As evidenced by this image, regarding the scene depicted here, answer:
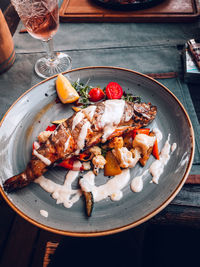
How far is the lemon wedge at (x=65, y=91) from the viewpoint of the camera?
1.78 m

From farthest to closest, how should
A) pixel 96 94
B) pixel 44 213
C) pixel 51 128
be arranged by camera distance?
pixel 96 94 < pixel 51 128 < pixel 44 213

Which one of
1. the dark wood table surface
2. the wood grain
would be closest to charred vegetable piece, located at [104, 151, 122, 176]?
the dark wood table surface

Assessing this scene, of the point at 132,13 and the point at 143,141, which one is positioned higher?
the point at 132,13

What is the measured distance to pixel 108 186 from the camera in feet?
4.75

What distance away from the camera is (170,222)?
136 cm

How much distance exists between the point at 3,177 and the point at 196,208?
4.23ft

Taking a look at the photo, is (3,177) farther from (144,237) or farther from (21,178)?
(144,237)

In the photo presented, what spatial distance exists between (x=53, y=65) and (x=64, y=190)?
1365mm

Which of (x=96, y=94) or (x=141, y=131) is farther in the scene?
(x=96, y=94)

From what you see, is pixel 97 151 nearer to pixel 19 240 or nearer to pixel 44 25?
pixel 19 240

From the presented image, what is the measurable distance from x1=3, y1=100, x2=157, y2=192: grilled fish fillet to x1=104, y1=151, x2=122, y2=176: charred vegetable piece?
0.17 meters

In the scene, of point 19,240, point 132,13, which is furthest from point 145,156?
point 132,13

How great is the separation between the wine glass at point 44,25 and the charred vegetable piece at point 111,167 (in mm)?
1153

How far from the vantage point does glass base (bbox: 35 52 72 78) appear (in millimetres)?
2178
